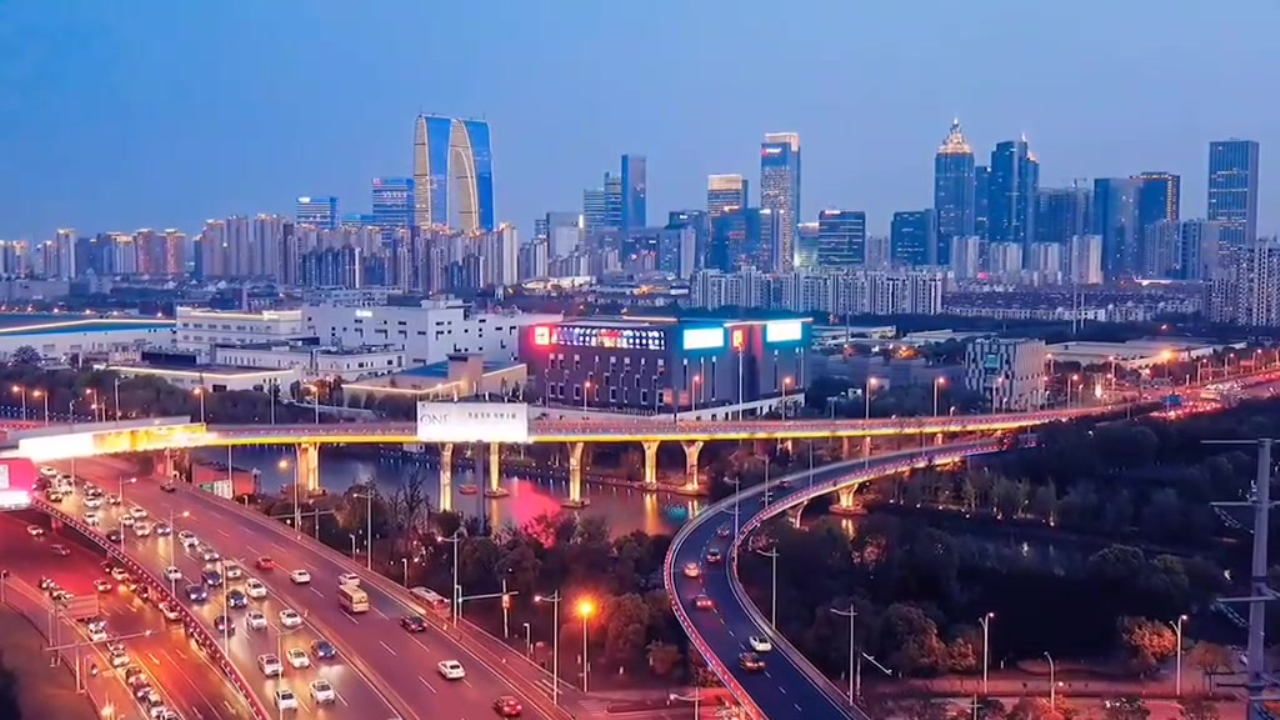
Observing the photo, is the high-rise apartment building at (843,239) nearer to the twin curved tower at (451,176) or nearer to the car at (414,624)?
the twin curved tower at (451,176)

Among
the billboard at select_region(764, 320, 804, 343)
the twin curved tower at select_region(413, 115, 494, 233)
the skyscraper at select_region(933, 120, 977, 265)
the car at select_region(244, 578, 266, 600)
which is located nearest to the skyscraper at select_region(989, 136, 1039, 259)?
the skyscraper at select_region(933, 120, 977, 265)

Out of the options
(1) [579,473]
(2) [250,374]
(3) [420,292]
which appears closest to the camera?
(1) [579,473]

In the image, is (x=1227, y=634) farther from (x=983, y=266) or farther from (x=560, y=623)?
(x=983, y=266)

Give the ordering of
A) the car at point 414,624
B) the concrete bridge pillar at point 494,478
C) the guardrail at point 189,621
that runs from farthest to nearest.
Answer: the concrete bridge pillar at point 494,478
the car at point 414,624
the guardrail at point 189,621

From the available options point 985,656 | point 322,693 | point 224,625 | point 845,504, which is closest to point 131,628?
point 224,625

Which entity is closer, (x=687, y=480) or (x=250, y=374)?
(x=687, y=480)

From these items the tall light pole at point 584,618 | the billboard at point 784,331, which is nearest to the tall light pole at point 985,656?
the tall light pole at point 584,618

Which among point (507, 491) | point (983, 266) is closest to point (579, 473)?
point (507, 491)

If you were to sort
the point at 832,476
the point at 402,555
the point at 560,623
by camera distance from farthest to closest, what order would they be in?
the point at 832,476 < the point at 402,555 < the point at 560,623

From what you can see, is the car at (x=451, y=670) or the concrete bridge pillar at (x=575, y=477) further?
the concrete bridge pillar at (x=575, y=477)
